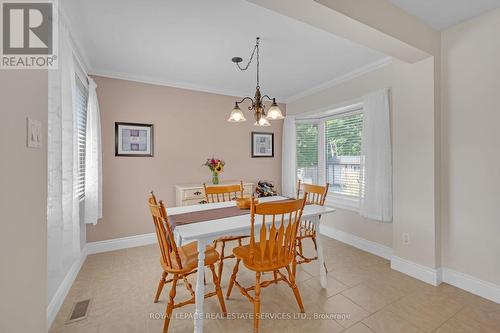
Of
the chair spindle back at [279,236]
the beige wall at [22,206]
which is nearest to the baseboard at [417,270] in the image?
the chair spindle back at [279,236]

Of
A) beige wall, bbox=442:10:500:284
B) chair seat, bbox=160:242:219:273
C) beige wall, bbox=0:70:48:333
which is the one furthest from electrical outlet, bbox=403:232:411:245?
beige wall, bbox=0:70:48:333

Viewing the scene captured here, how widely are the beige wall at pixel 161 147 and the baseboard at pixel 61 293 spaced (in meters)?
0.65

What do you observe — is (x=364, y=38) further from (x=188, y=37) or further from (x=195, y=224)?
(x=195, y=224)

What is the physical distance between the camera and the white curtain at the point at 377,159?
2789mm

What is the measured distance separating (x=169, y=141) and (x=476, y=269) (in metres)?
3.87

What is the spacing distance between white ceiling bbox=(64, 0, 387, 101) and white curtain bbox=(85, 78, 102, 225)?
21.6 inches

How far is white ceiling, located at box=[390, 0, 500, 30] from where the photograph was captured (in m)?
1.88

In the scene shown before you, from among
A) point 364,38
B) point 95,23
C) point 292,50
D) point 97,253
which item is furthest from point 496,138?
point 97,253

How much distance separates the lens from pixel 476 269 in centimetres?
211

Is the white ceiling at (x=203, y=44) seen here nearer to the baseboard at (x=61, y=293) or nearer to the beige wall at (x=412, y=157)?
the beige wall at (x=412, y=157)

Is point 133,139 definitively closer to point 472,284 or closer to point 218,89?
point 218,89

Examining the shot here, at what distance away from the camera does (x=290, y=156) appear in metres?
4.33

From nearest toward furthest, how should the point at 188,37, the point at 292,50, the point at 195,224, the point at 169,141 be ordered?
the point at 195,224 → the point at 188,37 → the point at 292,50 → the point at 169,141

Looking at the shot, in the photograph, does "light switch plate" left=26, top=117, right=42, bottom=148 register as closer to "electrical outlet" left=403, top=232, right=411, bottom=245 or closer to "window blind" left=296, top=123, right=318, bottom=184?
"electrical outlet" left=403, top=232, right=411, bottom=245
